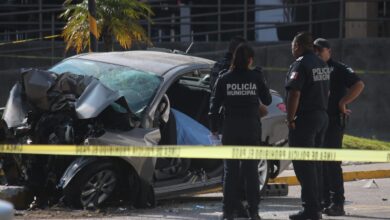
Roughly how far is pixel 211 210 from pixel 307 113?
5.55 feet

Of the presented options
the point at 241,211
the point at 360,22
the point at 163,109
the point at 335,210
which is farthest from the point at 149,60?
the point at 360,22

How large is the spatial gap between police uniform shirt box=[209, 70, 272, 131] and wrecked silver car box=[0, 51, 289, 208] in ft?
3.91

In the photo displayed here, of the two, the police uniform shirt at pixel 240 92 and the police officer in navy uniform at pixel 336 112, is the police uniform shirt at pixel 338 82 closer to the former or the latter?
the police officer in navy uniform at pixel 336 112

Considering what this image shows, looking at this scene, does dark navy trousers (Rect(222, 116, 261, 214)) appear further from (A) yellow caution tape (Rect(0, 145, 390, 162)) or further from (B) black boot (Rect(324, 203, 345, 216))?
(B) black boot (Rect(324, 203, 345, 216))

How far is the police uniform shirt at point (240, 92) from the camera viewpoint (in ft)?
26.1

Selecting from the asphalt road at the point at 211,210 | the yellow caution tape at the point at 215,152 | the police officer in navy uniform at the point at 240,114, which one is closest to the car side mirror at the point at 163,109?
the yellow caution tape at the point at 215,152

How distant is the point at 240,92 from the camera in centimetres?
795

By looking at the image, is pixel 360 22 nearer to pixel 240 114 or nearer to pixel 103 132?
pixel 103 132

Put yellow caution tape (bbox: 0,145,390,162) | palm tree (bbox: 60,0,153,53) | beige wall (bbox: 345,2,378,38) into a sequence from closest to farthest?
yellow caution tape (bbox: 0,145,390,162)
palm tree (bbox: 60,0,153,53)
beige wall (bbox: 345,2,378,38)

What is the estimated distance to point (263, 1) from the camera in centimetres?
2030

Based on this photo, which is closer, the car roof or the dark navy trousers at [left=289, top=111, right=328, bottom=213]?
the dark navy trousers at [left=289, top=111, right=328, bottom=213]

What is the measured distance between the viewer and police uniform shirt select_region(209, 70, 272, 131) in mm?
7957

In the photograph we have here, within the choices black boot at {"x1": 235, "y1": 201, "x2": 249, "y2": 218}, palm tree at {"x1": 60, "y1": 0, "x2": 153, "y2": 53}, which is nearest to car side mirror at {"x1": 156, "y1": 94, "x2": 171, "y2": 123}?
black boot at {"x1": 235, "y1": 201, "x2": 249, "y2": 218}

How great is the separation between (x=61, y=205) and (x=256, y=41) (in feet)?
36.4
